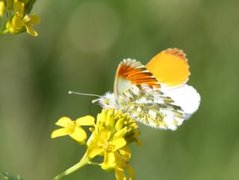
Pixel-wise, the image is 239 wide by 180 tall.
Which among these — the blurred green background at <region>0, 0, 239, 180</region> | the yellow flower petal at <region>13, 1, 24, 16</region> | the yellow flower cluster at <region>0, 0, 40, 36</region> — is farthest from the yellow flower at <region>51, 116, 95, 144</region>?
the blurred green background at <region>0, 0, 239, 180</region>

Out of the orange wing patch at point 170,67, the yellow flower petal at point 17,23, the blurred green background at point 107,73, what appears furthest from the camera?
the blurred green background at point 107,73

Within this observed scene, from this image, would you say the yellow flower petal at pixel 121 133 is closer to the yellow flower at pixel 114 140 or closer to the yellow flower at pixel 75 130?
the yellow flower at pixel 114 140

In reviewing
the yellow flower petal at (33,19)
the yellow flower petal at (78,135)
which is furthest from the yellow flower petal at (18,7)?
the yellow flower petal at (78,135)

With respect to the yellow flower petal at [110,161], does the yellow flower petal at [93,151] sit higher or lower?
higher

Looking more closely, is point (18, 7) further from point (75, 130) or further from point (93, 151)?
point (93, 151)

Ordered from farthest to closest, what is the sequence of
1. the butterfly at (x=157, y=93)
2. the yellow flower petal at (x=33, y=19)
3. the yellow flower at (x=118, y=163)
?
the butterfly at (x=157, y=93) → the yellow flower petal at (x=33, y=19) → the yellow flower at (x=118, y=163)

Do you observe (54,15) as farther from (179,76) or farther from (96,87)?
(179,76)

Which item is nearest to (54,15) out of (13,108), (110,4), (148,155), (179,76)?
(110,4)
